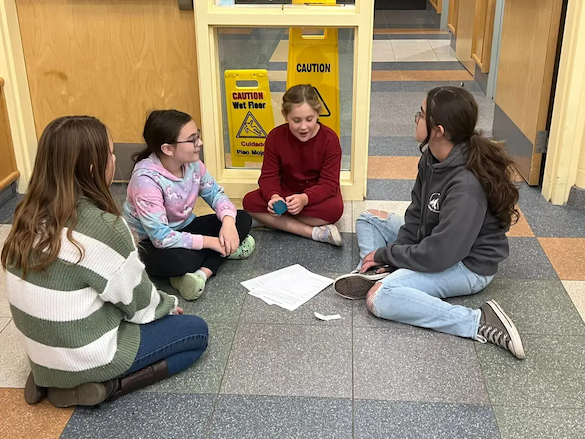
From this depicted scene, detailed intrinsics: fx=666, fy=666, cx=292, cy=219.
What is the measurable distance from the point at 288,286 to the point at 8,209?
167 centimetres

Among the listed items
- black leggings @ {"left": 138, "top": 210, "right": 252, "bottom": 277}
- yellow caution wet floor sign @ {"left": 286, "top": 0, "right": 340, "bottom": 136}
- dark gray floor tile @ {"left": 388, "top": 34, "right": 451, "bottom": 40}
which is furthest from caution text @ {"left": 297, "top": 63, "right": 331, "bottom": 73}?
dark gray floor tile @ {"left": 388, "top": 34, "right": 451, "bottom": 40}

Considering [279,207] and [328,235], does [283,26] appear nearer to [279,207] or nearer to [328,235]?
[279,207]

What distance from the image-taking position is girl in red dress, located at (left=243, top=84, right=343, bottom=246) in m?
3.01

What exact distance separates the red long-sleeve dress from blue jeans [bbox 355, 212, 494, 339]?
0.68 meters

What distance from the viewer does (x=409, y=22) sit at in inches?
342

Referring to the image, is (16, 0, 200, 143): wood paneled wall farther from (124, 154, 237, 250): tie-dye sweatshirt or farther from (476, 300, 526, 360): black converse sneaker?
(476, 300, 526, 360): black converse sneaker

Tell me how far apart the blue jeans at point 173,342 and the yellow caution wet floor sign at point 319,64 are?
5.17ft

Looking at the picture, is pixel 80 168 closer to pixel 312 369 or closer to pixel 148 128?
pixel 148 128

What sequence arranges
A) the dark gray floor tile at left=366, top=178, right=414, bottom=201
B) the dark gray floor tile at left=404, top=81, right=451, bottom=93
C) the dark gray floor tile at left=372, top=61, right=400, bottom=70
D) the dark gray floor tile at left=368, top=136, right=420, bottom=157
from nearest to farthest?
the dark gray floor tile at left=366, top=178, right=414, bottom=201 < the dark gray floor tile at left=368, top=136, right=420, bottom=157 < the dark gray floor tile at left=404, top=81, right=451, bottom=93 < the dark gray floor tile at left=372, top=61, right=400, bottom=70

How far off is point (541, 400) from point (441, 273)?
0.61 meters

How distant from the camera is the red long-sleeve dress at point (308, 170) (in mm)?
3037

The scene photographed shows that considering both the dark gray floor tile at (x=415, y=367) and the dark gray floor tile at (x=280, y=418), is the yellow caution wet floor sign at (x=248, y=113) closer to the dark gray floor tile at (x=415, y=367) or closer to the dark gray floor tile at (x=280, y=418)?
the dark gray floor tile at (x=415, y=367)

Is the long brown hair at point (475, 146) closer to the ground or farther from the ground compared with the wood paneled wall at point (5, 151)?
farther from the ground

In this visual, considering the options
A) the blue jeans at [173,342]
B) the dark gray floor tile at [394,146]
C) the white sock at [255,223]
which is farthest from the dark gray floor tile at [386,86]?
the blue jeans at [173,342]
